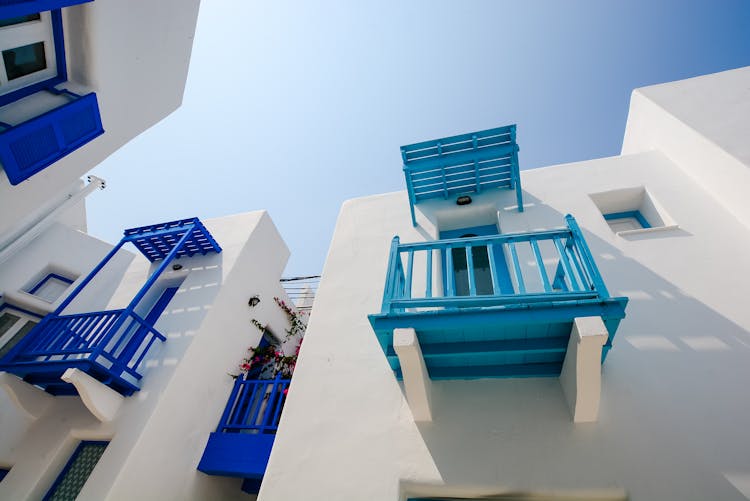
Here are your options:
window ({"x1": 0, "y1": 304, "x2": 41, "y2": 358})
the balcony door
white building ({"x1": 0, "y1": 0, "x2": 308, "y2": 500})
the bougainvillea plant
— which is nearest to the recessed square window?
the balcony door

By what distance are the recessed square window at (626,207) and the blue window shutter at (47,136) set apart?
838 cm

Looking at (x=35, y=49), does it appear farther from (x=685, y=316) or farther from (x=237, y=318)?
(x=685, y=316)

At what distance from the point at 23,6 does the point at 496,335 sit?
225 inches

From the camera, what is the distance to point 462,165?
20.5ft

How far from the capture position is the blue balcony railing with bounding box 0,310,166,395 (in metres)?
5.47

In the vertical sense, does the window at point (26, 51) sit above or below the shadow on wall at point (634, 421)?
above

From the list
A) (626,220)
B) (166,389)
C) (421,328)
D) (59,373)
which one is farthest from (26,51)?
(626,220)

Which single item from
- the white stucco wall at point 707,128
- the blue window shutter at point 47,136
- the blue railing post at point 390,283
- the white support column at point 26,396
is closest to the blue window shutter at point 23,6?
the blue window shutter at point 47,136

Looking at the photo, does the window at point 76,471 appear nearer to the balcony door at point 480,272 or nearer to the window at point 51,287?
the window at point 51,287

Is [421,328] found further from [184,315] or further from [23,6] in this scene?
[184,315]

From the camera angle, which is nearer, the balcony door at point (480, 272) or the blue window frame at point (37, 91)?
the blue window frame at point (37, 91)

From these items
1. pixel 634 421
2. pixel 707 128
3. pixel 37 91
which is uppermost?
pixel 707 128

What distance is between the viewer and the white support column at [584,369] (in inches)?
107

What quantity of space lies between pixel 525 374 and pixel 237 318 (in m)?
7.18
